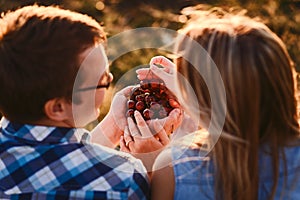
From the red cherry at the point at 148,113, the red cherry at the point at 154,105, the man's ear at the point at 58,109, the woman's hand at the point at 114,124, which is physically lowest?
the woman's hand at the point at 114,124

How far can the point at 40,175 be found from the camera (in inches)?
71.9

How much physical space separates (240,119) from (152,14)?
16.1 feet

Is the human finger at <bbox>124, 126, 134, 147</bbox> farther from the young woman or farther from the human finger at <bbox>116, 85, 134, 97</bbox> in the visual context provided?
the young woman

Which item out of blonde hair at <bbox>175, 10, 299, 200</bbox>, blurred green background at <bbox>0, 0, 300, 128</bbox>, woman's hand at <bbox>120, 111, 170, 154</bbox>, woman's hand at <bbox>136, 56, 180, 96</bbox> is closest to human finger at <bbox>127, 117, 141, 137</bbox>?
woman's hand at <bbox>120, 111, 170, 154</bbox>

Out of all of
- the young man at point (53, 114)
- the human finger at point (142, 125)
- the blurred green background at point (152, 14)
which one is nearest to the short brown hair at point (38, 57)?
the young man at point (53, 114)

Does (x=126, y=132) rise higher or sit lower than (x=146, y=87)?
lower

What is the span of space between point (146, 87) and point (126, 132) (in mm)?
143

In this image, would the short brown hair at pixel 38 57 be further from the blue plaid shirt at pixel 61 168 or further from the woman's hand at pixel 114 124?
the woman's hand at pixel 114 124

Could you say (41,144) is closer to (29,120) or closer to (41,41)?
(29,120)

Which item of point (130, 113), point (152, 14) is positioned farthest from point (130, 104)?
point (152, 14)

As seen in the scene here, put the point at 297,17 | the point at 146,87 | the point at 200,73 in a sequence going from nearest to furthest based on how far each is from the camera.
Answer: the point at 200,73
the point at 146,87
the point at 297,17

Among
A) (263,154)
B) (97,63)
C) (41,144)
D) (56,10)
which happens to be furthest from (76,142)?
(263,154)

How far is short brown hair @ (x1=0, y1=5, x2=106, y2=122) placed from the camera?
1.80 meters

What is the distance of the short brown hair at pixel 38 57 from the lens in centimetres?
180
